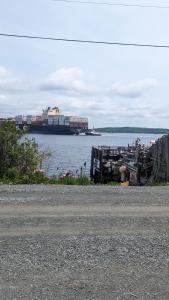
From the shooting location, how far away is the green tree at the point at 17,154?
17719mm

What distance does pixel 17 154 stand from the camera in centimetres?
1777

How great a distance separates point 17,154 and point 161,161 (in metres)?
10.3

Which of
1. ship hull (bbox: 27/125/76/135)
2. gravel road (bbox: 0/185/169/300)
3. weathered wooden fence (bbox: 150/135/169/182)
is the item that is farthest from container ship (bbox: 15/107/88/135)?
gravel road (bbox: 0/185/169/300)

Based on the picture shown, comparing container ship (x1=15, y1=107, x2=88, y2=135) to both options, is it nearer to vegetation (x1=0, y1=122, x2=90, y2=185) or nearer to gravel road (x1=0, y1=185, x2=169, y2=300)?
vegetation (x1=0, y1=122, x2=90, y2=185)

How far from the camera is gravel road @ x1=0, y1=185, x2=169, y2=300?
5543 mm

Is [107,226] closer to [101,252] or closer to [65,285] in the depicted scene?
[101,252]

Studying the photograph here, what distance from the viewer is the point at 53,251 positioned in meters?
6.85

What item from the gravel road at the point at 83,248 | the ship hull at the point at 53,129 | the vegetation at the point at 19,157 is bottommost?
the gravel road at the point at 83,248

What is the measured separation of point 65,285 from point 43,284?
0.75 ft

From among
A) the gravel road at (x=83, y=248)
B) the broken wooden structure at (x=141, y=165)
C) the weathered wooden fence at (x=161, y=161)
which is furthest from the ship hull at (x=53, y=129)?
the gravel road at (x=83, y=248)

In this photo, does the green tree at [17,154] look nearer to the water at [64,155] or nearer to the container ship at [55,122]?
the water at [64,155]

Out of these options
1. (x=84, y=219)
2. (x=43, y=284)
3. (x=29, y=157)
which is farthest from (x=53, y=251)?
(x=29, y=157)

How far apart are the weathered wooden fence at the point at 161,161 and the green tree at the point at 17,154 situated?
27.2 ft

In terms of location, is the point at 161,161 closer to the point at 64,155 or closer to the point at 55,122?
the point at 64,155
